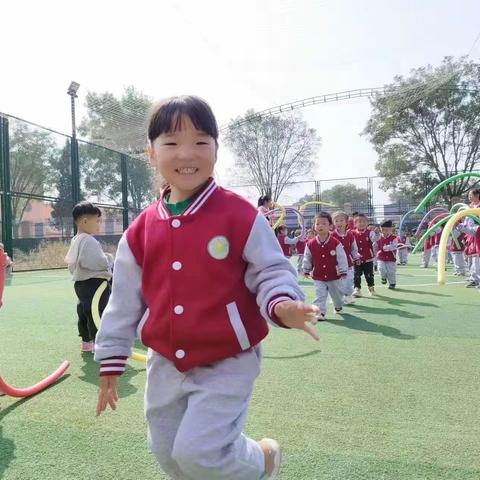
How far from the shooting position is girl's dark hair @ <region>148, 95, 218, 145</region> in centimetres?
197

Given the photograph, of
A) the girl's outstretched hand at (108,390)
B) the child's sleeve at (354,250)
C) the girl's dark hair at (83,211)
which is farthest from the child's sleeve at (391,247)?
the girl's outstretched hand at (108,390)

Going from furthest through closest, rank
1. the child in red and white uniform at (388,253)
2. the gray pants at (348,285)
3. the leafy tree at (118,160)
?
the leafy tree at (118,160) → the child in red and white uniform at (388,253) → the gray pants at (348,285)

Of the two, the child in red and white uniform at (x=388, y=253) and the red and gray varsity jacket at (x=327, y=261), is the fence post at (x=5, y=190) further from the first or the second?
the red and gray varsity jacket at (x=327, y=261)

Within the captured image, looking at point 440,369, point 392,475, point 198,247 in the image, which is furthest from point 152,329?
point 440,369

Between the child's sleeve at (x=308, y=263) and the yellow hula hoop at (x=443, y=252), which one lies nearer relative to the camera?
the yellow hula hoop at (x=443, y=252)

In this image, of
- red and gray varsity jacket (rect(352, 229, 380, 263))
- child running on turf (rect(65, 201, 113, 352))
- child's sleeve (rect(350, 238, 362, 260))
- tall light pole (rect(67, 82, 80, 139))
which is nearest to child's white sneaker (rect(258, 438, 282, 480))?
child running on turf (rect(65, 201, 113, 352))

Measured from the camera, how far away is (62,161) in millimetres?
18422

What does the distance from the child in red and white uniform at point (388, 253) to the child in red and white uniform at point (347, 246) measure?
50.3 inches

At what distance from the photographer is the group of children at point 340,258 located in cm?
774

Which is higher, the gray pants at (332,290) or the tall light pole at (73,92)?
the tall light pole at (73,92)

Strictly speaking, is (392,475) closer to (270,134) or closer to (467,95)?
(467,95)

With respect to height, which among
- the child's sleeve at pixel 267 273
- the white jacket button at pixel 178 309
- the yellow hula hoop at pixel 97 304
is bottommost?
the yellow hula hoop at pixel 97 304

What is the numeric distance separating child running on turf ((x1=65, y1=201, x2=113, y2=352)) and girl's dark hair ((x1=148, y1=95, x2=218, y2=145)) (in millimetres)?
3356

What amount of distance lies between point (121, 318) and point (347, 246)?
8.04 m
